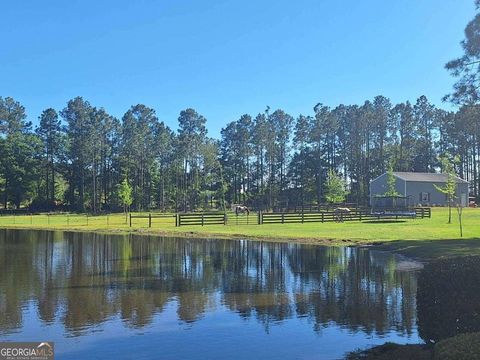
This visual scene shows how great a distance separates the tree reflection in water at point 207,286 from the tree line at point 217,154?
230ft

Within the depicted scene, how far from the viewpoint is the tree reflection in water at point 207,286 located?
10.9 meters

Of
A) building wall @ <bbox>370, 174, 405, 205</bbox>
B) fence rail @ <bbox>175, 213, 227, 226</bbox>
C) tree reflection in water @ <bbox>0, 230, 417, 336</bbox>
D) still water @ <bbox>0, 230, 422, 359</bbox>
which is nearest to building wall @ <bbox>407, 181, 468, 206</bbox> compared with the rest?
building wall @ <bbox>370, 174, 405, 205</bbox>

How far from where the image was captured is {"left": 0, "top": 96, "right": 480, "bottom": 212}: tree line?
311 feet

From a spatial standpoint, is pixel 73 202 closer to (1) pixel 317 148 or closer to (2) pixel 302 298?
(1) pixel 317 148

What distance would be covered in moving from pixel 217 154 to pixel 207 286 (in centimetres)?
9330

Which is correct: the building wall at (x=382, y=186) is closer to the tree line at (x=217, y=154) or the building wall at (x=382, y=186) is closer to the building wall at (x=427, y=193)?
the building wall at (x=427, y=193)

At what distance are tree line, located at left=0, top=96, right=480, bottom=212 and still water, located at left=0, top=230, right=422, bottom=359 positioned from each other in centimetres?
7324

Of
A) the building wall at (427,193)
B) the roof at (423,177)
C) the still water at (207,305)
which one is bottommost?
the still water at (207,305)

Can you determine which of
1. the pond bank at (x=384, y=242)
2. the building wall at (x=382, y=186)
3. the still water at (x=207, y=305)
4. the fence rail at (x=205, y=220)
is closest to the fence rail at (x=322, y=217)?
the fence rail at (x=205, y=220)

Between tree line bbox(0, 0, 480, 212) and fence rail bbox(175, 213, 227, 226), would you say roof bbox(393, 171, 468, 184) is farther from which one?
fence rail bbox(175, 213, 227, 226)

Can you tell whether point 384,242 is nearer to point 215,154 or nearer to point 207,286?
point 207,286

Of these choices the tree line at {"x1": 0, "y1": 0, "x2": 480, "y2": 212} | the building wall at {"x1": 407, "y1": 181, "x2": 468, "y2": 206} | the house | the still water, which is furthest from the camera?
the tree line at {"x1": 0, "y1": 0, "x2": 480, "y2": 212}

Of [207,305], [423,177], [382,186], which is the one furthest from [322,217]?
[423,177]

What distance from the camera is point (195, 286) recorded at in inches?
576
